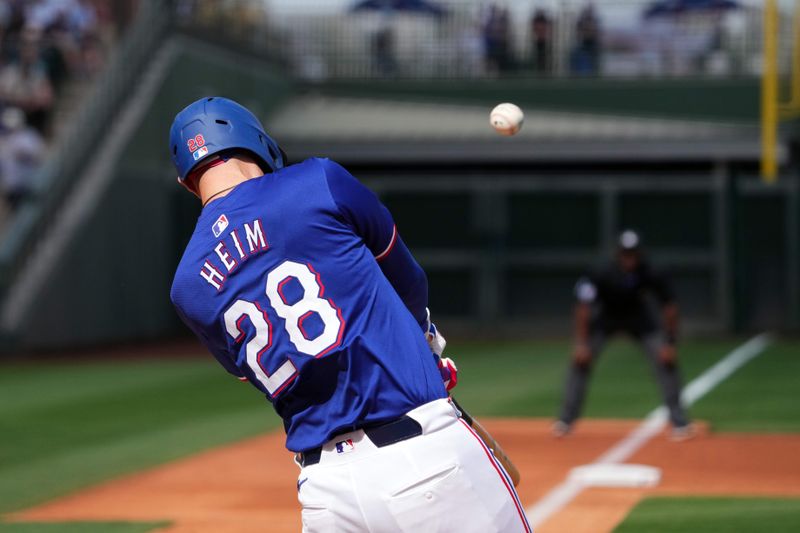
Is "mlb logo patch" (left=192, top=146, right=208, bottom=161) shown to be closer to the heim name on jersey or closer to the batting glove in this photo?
the heim name on jersey

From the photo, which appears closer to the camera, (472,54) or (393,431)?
(393,431)

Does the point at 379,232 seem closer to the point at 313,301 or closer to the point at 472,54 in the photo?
the point at 313,301

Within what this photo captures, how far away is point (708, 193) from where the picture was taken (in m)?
28.6

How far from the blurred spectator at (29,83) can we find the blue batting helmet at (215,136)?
22.5 metres

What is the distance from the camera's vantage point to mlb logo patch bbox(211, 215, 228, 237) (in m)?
3.46

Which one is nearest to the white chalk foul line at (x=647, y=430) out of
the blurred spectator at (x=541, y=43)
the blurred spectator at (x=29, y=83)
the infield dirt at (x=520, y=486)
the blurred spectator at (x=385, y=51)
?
the infield dirt at (x=520, y=486)

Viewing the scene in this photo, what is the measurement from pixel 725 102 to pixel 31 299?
15.5m

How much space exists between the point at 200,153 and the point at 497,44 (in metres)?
28.4

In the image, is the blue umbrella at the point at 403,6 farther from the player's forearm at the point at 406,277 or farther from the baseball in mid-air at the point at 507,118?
the player's forearm at the point at 406,277

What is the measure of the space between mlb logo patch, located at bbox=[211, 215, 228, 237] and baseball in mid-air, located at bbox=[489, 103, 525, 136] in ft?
3.68

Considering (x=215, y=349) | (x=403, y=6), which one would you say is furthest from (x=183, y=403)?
(x=403, y=6)

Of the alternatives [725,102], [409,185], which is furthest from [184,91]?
[725,102]

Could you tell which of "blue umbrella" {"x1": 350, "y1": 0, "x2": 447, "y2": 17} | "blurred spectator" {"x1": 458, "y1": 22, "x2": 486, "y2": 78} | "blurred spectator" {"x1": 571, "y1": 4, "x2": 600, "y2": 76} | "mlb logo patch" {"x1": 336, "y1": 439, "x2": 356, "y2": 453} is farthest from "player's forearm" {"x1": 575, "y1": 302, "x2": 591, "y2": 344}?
"blue umbrella" {"x1": 350, "y1": 0, "x2": 447, "y2": 17}

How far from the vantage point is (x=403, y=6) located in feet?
102
